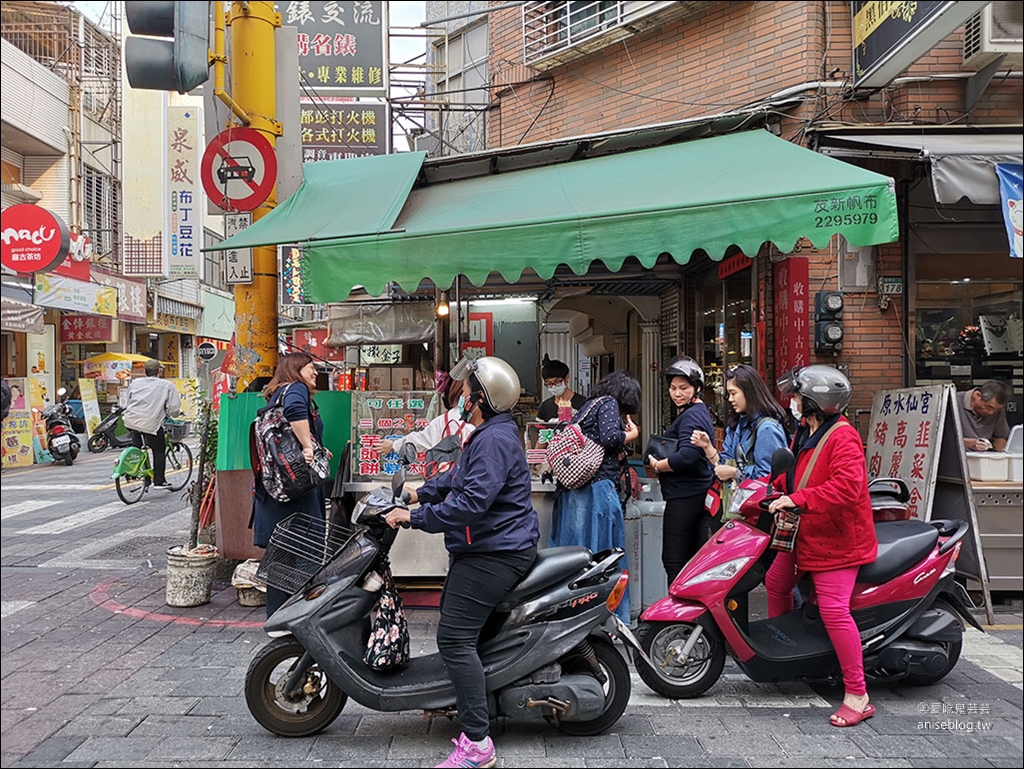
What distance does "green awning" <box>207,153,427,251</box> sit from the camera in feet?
19.7

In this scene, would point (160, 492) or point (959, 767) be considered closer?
point (959, 767)

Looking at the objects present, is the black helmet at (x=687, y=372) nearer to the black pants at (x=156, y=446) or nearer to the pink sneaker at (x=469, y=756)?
the pink sneaker at (x=469, y=756)

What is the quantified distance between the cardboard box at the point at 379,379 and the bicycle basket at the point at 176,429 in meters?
3.42

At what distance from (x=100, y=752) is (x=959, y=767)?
403 centimetres

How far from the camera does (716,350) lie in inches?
386

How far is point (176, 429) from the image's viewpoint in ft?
44.1

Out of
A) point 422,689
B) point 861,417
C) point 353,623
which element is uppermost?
point 861,417

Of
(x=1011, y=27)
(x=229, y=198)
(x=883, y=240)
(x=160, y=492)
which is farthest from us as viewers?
(x=160, y=492)

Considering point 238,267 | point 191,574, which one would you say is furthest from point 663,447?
point 238,267

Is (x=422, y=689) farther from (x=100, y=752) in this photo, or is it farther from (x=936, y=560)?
(x=936, y=560)

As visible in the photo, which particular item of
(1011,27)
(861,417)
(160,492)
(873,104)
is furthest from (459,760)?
(160,492)

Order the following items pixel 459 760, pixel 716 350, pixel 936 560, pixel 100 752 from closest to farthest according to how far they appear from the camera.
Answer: pixel 459 760 < pixel 100 752 < pixel 936 560 < pixel 716 350

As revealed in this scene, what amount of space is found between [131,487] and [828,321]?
9986mm

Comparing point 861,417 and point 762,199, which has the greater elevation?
point 762,199
